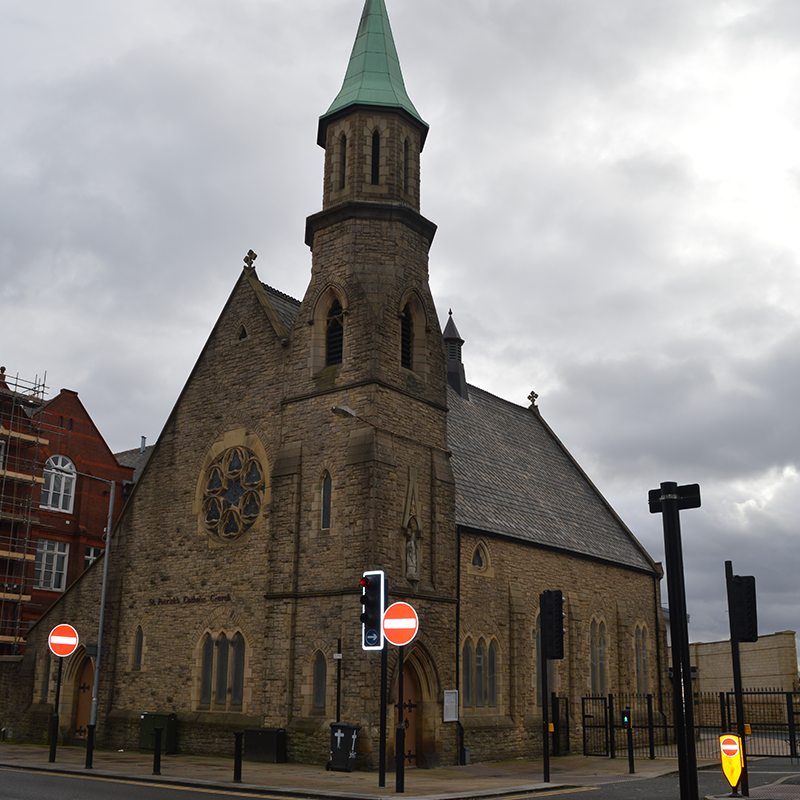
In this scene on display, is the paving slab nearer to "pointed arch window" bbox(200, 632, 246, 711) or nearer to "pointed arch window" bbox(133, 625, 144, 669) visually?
"pointed arch window" bbox(200, 632, 246, 711)

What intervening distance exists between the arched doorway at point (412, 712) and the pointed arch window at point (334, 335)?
8.89 m

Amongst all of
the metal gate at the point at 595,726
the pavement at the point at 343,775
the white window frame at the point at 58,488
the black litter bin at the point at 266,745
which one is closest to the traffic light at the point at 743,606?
the pavement at the point at 343,775

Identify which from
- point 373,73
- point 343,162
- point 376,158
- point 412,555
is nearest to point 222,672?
point 412,555

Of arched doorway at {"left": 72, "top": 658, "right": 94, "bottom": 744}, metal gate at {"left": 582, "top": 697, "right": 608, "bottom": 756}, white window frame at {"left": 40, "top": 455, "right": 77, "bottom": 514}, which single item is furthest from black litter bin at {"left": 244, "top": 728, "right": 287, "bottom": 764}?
white window frame at {"left": 40, "top": 455, "right": 77, "bottom": 514}

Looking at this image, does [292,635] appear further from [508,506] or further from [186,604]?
[508,506]

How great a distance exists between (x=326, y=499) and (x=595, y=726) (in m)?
13.3

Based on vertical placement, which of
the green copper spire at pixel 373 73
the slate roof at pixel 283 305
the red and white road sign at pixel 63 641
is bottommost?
the red and white road sign at pixel 63 641

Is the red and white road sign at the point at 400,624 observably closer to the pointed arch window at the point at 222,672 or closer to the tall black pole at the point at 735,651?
the tall black pole at the point at 735,651

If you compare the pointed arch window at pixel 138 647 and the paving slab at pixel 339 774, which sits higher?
the pointed arch window at pixel 138 647

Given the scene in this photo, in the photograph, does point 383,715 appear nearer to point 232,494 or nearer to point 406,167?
point 232,494

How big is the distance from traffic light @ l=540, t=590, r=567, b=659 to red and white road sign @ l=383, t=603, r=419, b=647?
3612 mm

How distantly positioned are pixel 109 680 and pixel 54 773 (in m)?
8.75

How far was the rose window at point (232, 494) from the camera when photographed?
26156mm

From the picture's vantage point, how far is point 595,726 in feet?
97.2
